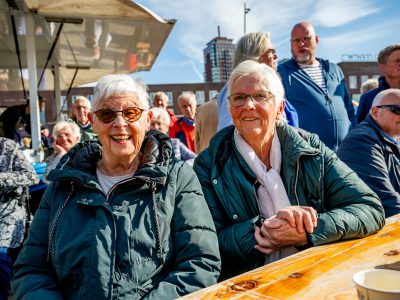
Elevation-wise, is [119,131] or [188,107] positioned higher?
[188,107]

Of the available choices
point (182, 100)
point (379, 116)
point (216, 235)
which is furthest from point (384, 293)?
point (182, 100)

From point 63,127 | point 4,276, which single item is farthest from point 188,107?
point 4,276

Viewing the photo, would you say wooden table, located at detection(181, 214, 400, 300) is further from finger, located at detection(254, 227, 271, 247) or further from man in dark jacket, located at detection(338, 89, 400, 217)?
man in dark jacket, located at detection(338, 89, 400, 217)

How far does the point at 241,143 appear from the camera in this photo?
2133mm

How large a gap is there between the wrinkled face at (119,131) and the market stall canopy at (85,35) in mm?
2826

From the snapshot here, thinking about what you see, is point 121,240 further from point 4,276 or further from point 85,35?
point 85,35

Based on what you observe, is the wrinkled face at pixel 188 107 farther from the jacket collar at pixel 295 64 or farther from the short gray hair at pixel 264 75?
the short gray hair at pixel 264 75

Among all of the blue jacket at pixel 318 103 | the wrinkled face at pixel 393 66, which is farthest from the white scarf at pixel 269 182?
the wrinkled face at pixel 393 66

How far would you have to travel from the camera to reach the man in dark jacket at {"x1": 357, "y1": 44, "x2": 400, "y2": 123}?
14.2ft

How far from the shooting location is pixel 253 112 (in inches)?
82.3

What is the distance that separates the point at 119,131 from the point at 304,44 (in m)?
2.55

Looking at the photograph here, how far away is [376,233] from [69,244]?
1406mm

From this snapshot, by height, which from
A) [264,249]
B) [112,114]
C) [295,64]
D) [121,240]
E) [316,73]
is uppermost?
[295,64]

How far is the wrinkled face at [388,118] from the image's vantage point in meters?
2.92
